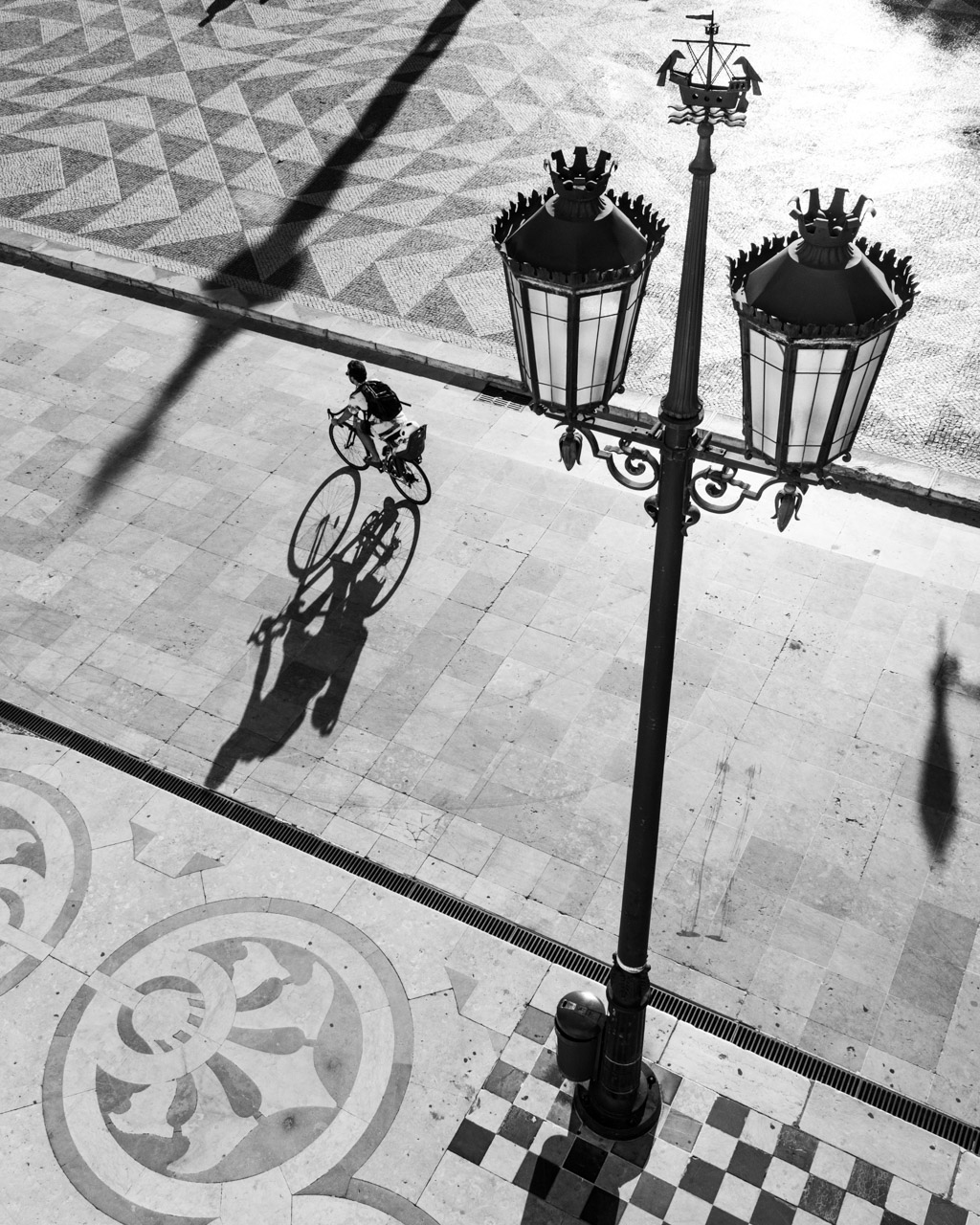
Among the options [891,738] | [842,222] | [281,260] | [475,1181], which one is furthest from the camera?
[281,260]

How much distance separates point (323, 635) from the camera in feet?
Answer: 31.7

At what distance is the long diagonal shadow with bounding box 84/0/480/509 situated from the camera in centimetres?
1155

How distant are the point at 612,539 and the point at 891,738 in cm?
290

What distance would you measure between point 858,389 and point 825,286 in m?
0.38

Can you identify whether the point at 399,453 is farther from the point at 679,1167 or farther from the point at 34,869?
the point at 679,1167

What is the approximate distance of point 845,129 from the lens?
1642 centimetres

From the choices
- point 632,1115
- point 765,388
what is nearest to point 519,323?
point 765,388

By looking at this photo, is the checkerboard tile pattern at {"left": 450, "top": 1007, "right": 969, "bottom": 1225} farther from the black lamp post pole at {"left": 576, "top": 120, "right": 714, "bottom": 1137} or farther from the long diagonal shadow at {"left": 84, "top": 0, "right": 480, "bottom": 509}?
the long diagonal shadow at {"left": 84, "top": 0, "right": 480, "bottom": 509}

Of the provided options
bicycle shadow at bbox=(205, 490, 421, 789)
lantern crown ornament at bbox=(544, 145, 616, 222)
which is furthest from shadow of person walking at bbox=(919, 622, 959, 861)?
lantern crown ornament at bbox=(544, 145, 616, 222)

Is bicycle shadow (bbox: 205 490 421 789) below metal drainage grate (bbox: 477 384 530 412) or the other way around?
below

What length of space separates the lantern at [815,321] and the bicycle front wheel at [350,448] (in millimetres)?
7217

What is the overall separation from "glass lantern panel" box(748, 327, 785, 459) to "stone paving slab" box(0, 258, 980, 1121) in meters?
4.37

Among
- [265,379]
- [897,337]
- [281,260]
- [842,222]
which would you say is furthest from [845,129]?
[842,222]

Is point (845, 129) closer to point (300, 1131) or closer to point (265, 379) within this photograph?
point (265, 379)
